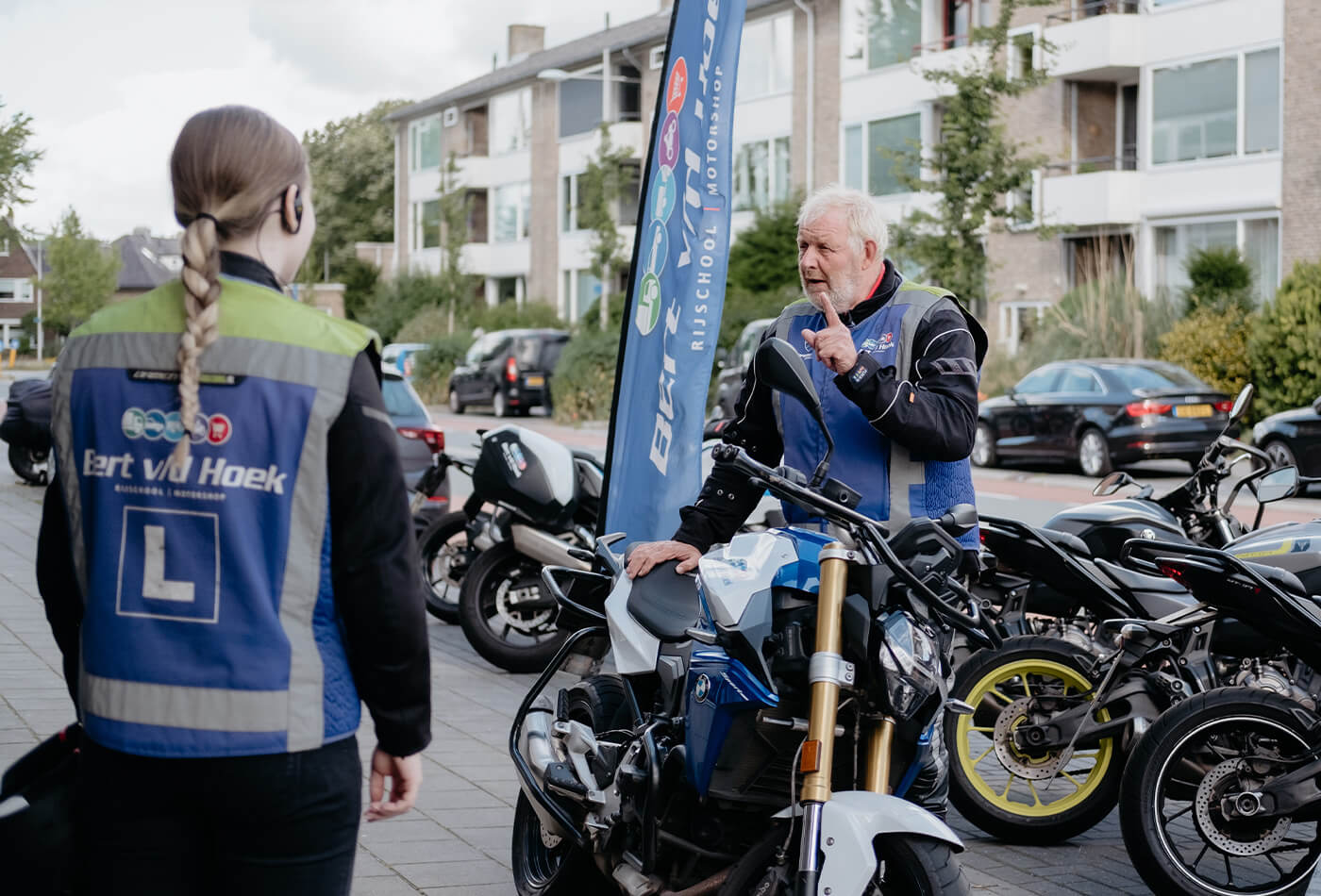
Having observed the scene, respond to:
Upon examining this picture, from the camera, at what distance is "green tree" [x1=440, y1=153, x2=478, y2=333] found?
53.2 metres

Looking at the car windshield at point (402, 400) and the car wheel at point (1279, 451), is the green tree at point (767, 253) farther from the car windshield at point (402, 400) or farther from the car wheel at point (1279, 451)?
the car windshield at point (402, 400)

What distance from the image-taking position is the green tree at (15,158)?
77.7 ft

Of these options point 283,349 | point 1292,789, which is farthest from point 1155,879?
point 283,349

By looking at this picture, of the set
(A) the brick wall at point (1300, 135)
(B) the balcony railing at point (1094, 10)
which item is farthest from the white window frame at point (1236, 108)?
(B) the balcony railing at point (1094, 10)

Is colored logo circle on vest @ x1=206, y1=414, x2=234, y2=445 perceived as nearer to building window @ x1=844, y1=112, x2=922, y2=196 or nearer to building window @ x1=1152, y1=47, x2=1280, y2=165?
building window @ x1=1152, y1=47, x2=1280, y2=165

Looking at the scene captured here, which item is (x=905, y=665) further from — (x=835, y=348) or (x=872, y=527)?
(x=835, y=348)

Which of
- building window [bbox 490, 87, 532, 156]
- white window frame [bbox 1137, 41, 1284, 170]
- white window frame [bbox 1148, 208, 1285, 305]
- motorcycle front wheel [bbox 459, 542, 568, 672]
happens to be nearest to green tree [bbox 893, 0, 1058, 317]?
white window frame [bbox 1148, 208, 1285, 305]

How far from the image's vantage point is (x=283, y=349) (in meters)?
2.27

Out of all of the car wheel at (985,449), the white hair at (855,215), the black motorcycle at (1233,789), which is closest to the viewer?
the white hair at (855,215)

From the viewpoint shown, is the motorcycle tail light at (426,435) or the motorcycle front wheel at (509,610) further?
the motorcycle tail light at (426,435)

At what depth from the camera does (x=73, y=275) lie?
88500mm

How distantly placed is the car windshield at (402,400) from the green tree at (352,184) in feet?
224

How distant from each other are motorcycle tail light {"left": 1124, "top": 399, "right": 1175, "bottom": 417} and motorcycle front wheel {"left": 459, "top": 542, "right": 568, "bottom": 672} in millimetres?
13393

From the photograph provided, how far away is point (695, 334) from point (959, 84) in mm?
21086
